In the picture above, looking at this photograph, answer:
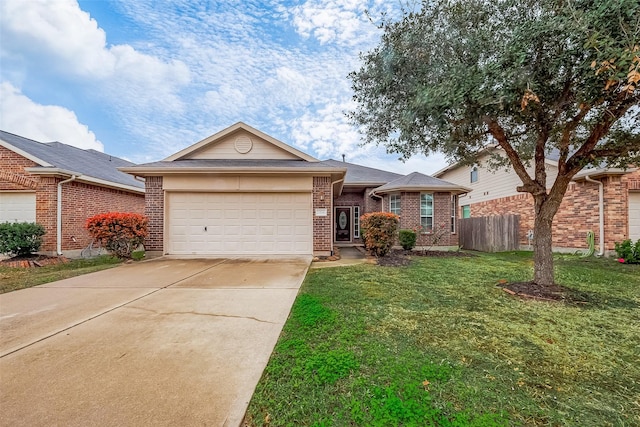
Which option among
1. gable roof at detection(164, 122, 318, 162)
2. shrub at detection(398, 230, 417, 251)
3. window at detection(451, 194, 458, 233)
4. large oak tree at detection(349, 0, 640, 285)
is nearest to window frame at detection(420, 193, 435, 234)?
window at detection(451, 194, 458, 233)

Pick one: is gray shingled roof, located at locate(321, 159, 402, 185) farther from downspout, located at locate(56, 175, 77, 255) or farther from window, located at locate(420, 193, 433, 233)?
downspout, located at locate(56, 175, 77, 255)

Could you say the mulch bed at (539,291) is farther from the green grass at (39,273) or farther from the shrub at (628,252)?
the green grass at (39,273)

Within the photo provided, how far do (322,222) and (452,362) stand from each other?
7141 millimetres

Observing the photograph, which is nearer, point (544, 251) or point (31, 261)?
point (544, 251)

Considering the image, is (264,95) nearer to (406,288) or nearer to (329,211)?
(329,211)

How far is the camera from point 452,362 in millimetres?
2752

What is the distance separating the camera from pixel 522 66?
430 centimetres

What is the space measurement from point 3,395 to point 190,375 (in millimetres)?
1374

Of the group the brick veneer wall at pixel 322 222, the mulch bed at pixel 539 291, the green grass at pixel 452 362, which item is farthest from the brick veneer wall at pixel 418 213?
the green grass at pixel 452 362

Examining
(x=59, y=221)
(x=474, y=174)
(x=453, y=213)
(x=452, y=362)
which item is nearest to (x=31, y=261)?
(x=59, y=221)

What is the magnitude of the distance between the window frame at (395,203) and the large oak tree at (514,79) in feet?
21.5

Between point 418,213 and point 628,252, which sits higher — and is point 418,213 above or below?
above

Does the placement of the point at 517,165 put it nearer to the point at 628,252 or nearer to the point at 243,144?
the point at 628,252

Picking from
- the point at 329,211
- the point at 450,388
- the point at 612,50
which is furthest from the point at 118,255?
the point at 612,50
